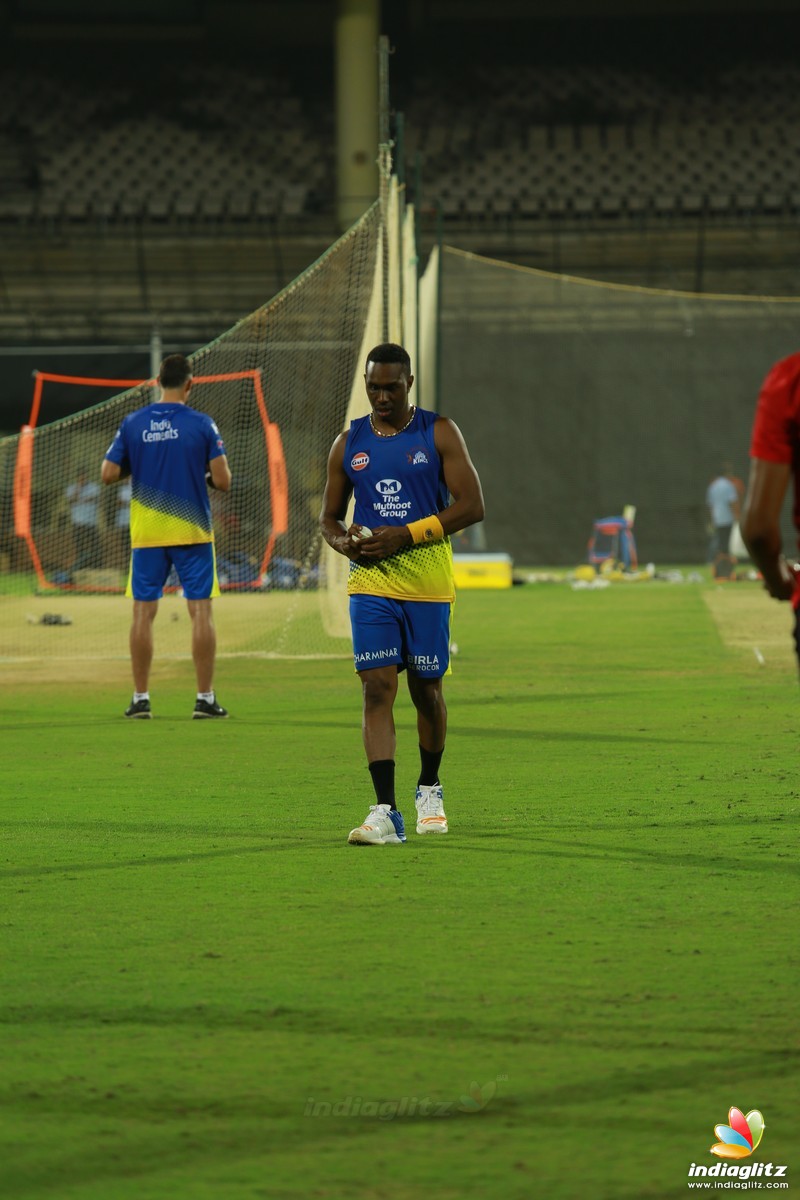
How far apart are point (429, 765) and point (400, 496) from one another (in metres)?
1.00

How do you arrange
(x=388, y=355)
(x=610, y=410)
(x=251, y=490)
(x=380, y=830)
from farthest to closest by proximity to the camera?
(x=610, y=410) < (x=251, y=490) < (x=380, y=830) < (x=388, y=355)

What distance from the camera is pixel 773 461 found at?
3750 mm

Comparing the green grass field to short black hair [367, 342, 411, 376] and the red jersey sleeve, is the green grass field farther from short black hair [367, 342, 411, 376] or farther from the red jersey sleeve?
short black hair [367, 342, 411, 376]

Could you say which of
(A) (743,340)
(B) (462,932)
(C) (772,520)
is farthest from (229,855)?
(A) (743,340)

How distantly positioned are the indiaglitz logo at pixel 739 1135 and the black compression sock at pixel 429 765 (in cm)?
299

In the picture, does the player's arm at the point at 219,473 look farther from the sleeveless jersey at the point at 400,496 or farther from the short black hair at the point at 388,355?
the short black hair at the point at 388,355

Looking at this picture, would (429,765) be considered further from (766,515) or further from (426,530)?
(766,515)

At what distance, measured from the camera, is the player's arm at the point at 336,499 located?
590 cm

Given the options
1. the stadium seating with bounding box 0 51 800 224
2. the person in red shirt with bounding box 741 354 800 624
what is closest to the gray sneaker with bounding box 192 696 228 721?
the person in red shirt with bounding box 741 354 800 624

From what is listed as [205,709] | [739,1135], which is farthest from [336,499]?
[205,709]

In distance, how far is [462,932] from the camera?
14.6ft

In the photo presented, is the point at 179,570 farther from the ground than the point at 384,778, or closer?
farther from the ground

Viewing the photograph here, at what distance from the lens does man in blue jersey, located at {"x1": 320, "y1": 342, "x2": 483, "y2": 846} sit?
5.80 meters

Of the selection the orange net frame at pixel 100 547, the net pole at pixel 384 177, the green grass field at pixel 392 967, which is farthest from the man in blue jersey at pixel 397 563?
the orange net frame at pixel 100 547
